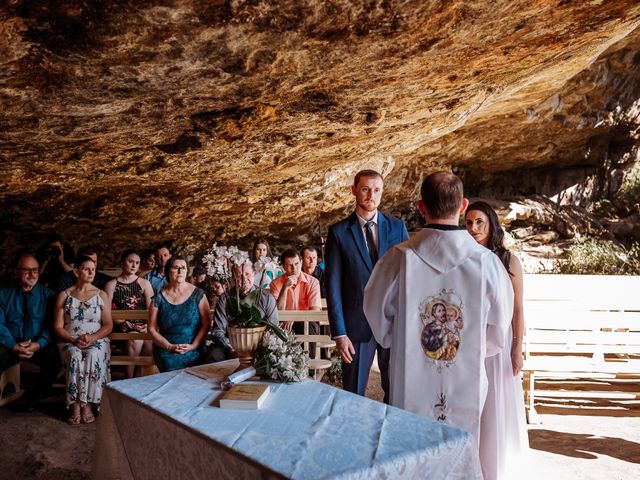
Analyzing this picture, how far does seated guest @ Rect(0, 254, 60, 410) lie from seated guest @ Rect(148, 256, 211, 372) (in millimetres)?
1107

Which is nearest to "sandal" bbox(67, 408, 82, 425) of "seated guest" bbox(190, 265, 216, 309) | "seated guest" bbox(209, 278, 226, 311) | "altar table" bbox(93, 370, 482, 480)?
"seated guest" bbox(209, 278, 226, 311)

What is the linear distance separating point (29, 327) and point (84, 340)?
24.4 inches

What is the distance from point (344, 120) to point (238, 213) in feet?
14.7

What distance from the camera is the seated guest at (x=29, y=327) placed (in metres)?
4.66

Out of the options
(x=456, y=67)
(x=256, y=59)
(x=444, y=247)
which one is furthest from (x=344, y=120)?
(x=444, y=247)

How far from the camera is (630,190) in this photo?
12.7m

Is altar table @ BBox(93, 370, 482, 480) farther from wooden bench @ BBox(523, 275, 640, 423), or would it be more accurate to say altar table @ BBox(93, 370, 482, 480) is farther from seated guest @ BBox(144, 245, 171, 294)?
seated guest @ BBox(144, 245, 171, 294)

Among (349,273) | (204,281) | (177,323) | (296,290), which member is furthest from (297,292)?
(349,273)

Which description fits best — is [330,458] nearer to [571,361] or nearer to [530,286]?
[571,361]

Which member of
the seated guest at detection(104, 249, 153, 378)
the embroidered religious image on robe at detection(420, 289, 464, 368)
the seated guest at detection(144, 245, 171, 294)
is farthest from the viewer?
the seated guest at detection(144, 245, 171, 294)

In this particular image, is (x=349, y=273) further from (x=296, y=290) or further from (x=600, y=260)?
(x=600, y=260)

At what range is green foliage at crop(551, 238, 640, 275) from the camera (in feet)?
35.6

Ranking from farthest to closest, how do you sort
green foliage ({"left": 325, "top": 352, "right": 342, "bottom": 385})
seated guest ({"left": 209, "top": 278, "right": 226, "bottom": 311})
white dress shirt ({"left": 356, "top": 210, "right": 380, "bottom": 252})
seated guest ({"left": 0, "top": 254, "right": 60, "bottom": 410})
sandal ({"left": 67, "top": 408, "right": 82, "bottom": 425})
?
green foliage ({"left": 325, "top": 352, "right": 342, "bottom": 385}) < seated guest ({"left": 209, "top": 278, "right": 226, "bottom": 311}) < seated guest ({"left": 0, "top": 254, "right": 60, "bottom": 410}) < sandal ({"left": 67, "top": 408, "right": 82, "bottom": 425}) < white dress shirt ({"left": 356, "top": 210, "right": 380, "bottom": 252})

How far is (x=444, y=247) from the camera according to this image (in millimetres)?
2555
